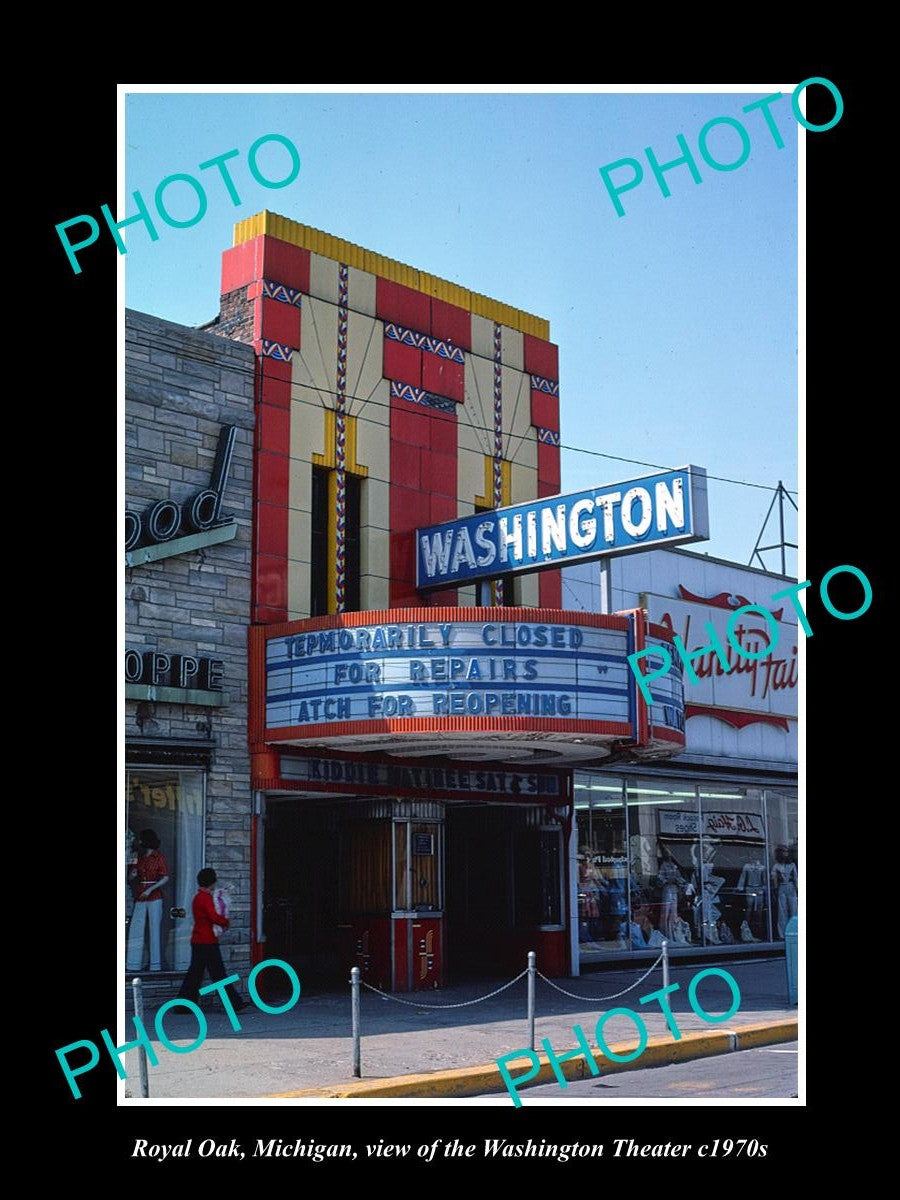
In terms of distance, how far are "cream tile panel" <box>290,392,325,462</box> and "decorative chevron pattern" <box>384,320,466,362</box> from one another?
202 cm

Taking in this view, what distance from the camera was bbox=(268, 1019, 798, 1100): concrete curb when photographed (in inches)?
498

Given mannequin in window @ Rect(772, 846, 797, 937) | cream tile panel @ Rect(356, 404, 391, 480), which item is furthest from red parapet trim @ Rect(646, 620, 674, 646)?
mannequin in window @ Rect(772, 846, 797, 937)

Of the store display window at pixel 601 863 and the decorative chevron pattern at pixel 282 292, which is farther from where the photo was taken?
the store display window at pixel 601 863

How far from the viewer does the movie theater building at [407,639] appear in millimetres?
18469

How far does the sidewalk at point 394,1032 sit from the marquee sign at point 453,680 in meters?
Result: 3.47

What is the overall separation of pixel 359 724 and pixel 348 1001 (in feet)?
13.0

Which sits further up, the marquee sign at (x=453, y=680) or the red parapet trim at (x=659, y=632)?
the red parapet trim at (x=659, y=632)

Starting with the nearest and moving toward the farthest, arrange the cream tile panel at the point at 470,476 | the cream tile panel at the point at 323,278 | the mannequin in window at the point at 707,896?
1. the cream tile panel at the point at 323,278
2. the cream tile panel at the point at 470,476
3. the mannequin in window at the point at 707,896

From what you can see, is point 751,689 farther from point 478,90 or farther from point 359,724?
point 478,90

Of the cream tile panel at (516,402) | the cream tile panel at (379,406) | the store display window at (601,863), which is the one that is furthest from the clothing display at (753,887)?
the cream tile panel at (379,406)

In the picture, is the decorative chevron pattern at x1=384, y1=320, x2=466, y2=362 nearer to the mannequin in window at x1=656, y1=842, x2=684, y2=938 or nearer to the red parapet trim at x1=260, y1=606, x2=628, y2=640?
the red parapet trim at x1=260, y1=606, x2=628, y2=640

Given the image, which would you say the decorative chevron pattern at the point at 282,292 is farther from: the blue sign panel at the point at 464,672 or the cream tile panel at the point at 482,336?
the blue sign panel at the point at 464,672
